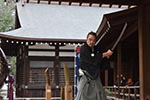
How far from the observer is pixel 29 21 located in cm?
1582

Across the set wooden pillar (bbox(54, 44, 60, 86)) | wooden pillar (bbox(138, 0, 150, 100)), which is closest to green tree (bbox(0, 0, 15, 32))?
wooden pillar (bbox(54, 44, 60, 86))

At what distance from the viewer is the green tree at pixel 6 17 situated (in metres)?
26.3

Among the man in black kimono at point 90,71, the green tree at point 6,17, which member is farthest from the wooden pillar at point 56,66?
the green tree at point 6,17

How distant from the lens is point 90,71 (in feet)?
12.5

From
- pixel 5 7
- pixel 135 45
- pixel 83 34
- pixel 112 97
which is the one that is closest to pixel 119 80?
pixel 112 97

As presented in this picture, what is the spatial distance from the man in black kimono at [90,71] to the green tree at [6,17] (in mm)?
22848

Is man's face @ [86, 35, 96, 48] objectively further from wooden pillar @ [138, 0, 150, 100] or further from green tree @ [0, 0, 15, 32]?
green tree @ [0, 0, 15, 32]

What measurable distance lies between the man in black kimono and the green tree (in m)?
22.8

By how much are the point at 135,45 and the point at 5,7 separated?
2018 cm

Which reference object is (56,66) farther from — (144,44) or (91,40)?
(91,40)

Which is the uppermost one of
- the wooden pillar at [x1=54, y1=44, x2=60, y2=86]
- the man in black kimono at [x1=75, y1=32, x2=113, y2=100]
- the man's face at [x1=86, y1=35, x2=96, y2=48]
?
the man's face at [x1=86, y1=35, x2=96, y2=48]

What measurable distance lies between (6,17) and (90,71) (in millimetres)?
24588

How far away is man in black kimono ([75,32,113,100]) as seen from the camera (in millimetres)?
3773

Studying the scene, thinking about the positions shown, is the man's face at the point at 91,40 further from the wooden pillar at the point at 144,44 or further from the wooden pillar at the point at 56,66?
the wooden pillar at the point at 56,66
